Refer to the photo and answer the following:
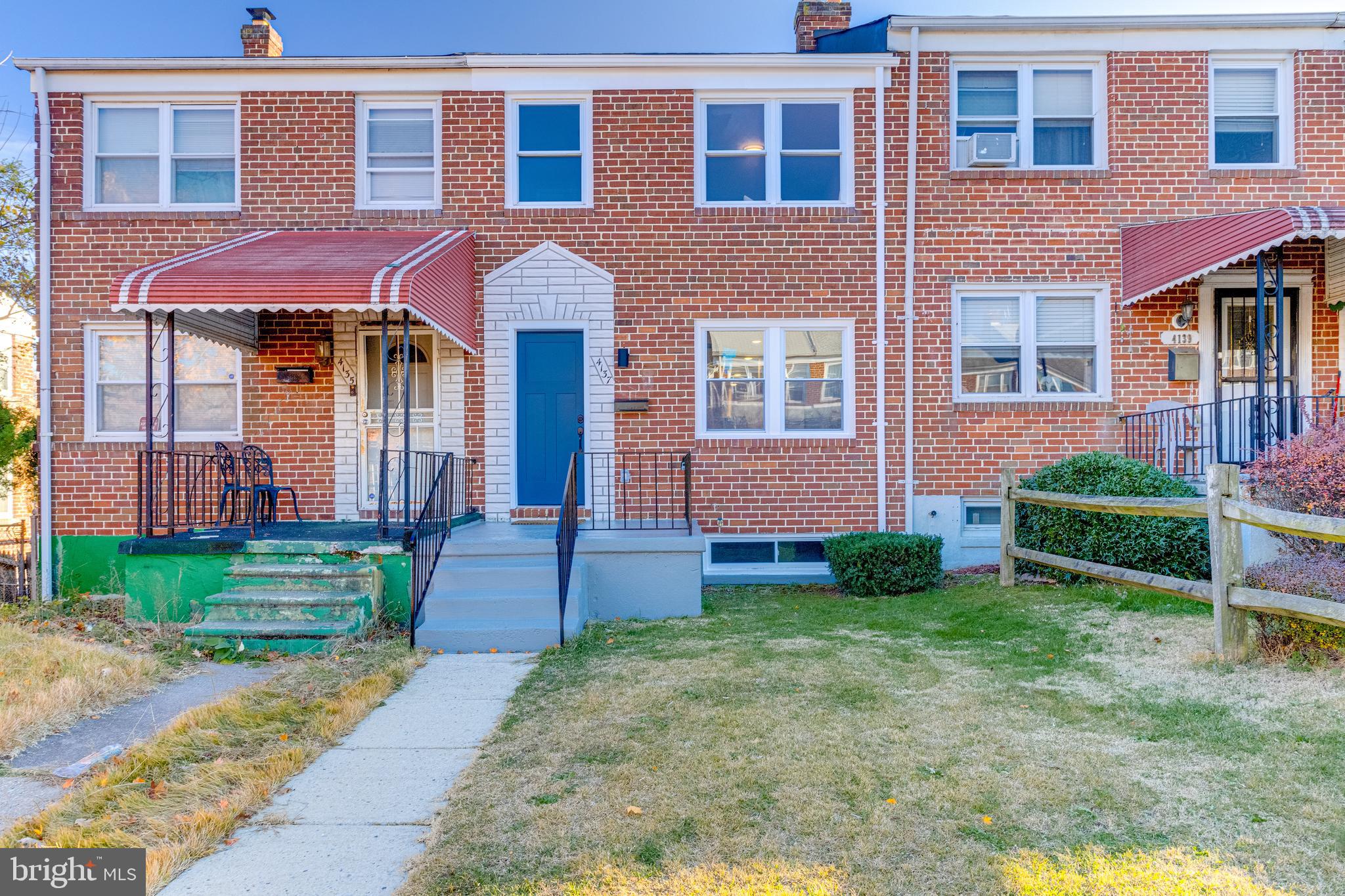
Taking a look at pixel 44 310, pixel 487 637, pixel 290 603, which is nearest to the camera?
pixel 487 637

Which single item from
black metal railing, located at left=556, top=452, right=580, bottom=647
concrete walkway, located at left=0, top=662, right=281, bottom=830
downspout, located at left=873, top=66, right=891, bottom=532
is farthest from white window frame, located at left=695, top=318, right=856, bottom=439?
concrete walkway, located at left=0, top=662, right=281, bottom=830

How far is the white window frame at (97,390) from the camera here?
980 centimetres

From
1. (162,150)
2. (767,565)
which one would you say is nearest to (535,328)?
(767,565)

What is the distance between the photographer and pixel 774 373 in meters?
9.99

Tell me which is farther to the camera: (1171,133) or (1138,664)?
(1171,133)

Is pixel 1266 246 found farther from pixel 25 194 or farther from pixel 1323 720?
pixel 25 194

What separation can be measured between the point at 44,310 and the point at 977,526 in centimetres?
1130

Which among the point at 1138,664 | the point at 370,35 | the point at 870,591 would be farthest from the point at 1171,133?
the point at 370,35

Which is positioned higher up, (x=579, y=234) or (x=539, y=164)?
(x=539, y=164)

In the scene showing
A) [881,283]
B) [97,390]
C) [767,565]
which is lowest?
[767,565]

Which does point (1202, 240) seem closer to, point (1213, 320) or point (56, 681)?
point (1213, 320)

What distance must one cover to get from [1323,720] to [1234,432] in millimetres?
6579

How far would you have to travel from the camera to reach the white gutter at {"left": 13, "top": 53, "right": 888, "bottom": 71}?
964 centimetres

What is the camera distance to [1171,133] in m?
9.91
